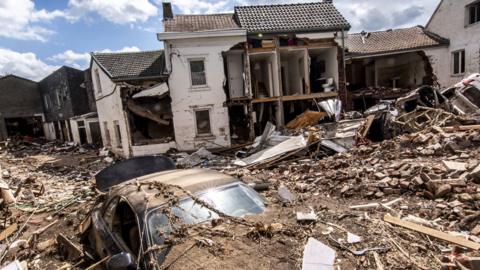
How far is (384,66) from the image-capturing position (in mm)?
20984

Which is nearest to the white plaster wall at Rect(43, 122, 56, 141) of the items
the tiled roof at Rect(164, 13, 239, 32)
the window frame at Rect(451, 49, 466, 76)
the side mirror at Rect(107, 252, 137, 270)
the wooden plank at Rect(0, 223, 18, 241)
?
the tiled roof at Rect(164, 13, 239, 32)

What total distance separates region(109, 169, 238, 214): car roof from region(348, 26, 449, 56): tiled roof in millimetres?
17563

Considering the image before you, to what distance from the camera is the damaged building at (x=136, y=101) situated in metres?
14.4

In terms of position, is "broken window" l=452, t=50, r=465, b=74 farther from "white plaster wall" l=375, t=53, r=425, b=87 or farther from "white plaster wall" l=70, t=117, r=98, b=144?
"white plaster wall" l=70, t=117, r=98, b=144

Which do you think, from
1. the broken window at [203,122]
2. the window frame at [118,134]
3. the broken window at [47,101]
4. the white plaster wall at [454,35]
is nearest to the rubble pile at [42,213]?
the window frame at [118,134]

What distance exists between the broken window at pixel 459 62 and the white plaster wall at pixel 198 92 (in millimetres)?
14827

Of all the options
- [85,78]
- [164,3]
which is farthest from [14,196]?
[85,78]

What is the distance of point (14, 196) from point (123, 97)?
673 centimetres

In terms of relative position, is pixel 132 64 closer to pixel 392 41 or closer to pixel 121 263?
pixel 121 263

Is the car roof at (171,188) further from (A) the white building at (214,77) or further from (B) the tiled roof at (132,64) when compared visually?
(B) the tiled roof at (132,64)

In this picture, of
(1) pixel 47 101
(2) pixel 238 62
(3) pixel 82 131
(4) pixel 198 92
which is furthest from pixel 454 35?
(1) pixel 47 101

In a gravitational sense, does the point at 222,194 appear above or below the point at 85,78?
below

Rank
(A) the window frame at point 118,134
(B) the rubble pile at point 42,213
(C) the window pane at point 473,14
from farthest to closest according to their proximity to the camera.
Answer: (C) the window pane at point 473,14 → (A) the window frame at point 118,134 → (B) the rubble pile at point 42,213

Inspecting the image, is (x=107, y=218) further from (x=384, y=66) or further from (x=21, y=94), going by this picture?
(x=21, y=94)
